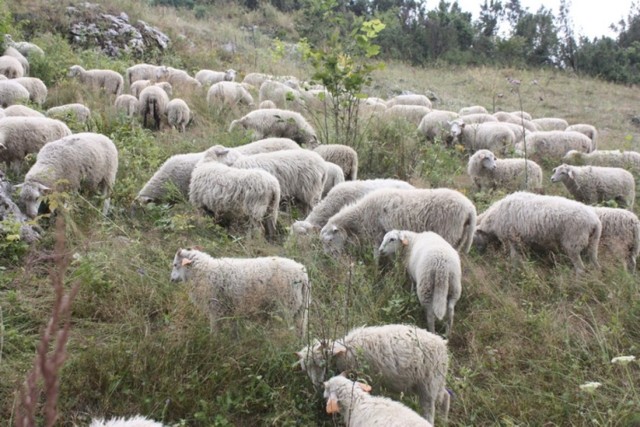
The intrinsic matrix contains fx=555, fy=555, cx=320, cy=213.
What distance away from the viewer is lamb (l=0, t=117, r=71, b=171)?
7222 mm

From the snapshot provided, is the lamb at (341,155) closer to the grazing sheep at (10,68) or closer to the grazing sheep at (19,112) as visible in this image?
the grazing sheep at (19,112)

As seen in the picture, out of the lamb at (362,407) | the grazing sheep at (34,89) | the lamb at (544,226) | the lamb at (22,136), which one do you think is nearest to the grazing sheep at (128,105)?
the grazing sheep at (34,89)

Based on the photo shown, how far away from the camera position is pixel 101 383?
356 centimetres

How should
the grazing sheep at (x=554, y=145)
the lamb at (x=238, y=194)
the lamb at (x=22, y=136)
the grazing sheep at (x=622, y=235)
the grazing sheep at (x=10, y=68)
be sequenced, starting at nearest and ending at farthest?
the lamb at (x=238, y=194)
the grazing sheep at (x=622, y=235)
the lamb at (x=22, y=136)
the grazing sheep at (x=554, y=145)
the grazing sheep at (x=10, y=68)

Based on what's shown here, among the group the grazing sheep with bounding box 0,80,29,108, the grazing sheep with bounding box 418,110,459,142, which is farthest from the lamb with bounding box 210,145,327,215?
the grazing sheep with bounding box 418,110,459,142

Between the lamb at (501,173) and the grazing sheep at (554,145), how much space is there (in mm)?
1982

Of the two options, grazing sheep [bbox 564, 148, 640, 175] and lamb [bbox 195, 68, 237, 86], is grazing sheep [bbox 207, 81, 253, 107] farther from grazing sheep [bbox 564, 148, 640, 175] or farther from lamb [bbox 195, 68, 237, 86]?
grazing sheep [bbox 564, 148, 640, 175]

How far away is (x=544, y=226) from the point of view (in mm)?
6395

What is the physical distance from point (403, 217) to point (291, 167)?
172cm

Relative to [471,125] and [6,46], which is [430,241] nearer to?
[471,125]

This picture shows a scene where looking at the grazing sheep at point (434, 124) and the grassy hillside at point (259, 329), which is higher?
the grazing sheep at point (434, 124)

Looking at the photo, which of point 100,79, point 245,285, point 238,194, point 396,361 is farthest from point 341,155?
point 100,79

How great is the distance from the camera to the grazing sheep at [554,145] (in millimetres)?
10938

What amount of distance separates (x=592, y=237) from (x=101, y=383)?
208 inches
